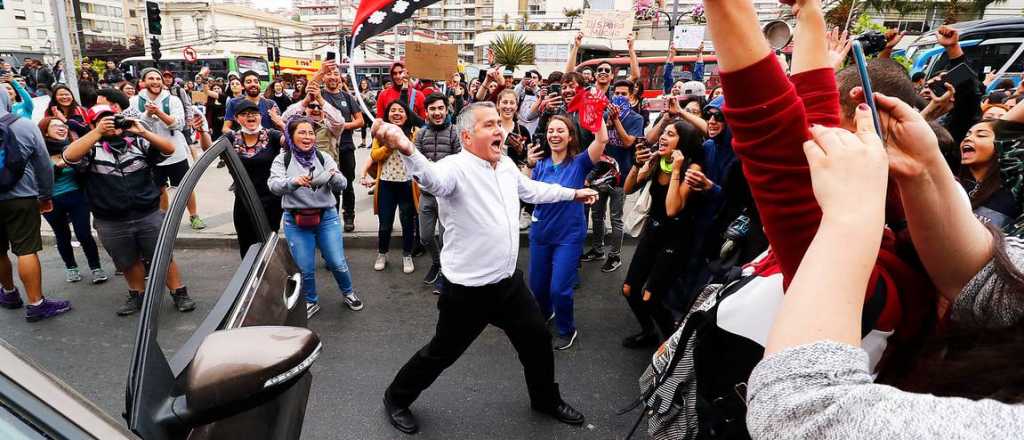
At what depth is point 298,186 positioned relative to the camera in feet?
12.5

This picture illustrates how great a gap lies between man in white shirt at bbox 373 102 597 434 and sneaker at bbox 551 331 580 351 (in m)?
0.83

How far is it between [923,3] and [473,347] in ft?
109

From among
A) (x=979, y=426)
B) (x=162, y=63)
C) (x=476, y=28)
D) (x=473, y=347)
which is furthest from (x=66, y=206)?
(x=476, y=28)

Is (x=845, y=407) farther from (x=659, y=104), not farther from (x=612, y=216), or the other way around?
(x=659, y=104)

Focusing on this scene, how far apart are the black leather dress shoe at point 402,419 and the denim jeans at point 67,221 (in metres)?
3.06

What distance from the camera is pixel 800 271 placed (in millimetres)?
700

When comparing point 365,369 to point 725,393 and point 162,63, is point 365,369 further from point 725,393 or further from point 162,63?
point 162,63

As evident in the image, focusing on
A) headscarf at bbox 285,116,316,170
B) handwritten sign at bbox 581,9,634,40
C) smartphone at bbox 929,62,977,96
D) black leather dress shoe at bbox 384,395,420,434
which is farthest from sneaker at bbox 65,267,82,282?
handwritten sign at bbox 581,9,634,40

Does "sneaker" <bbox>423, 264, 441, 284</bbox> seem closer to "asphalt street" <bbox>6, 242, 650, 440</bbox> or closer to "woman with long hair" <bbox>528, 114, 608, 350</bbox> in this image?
"asphalt street" <bbox>6, 242, 650, 440</bbox>

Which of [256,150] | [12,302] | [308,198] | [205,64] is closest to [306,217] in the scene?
[308,198]

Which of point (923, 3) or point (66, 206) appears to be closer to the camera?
point (66, 206)

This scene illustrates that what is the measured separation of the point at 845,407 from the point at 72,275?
499cm

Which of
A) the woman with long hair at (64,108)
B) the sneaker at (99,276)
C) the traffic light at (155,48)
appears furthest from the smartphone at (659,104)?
the traffic light at (155,48)

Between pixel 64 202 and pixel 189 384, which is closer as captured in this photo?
pixel 189 384
